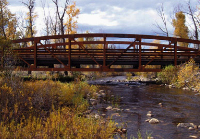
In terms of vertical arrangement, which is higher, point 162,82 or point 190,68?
point 190,68

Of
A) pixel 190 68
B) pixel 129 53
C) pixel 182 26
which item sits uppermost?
pixel 182 26

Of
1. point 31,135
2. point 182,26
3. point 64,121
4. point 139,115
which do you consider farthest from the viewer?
point 182,26

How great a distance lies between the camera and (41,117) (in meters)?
5.09

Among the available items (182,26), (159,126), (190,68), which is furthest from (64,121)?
(182,26)

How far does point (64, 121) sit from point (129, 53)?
13184 mm

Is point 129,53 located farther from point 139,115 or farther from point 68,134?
point 68,134

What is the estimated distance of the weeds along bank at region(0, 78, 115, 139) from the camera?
4207mm

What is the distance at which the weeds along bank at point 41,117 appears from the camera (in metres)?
4.21

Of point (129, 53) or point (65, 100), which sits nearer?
point (65, 100)

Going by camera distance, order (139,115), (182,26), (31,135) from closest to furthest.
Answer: (31,135) < (139,115) < (182,26)

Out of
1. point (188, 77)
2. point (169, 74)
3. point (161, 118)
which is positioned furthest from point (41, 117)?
point (169, 74)

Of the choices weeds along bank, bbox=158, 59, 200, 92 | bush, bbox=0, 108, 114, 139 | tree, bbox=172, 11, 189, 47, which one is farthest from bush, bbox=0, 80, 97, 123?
tree, bbox=172, 11, 189, 47

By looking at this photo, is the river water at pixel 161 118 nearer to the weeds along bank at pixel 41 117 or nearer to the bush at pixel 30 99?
the weeds along bank at pixel 41 117

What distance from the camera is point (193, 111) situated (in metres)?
7.82
